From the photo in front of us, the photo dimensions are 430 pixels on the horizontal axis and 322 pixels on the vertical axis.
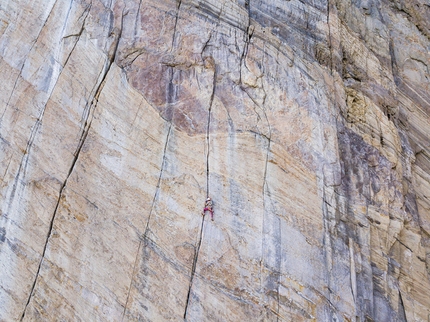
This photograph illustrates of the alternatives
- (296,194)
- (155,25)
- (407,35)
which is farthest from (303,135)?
(407,35)

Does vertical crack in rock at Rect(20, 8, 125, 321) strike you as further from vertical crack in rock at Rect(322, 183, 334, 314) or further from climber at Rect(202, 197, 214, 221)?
vertical crack in rock at Rect(322, 183, 334, 314)

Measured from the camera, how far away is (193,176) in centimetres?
1350

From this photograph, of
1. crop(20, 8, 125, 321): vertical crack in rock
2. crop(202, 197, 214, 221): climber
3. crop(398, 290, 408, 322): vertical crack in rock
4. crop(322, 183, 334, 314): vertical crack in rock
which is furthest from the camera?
crop(398, 290, 408, 322): vertical crack in rock

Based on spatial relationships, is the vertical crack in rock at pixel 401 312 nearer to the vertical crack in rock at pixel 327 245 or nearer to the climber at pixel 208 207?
the vertical crack in rock at pixel 327 245

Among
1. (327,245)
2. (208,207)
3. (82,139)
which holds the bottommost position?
(82,139)

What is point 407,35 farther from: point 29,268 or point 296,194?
point 29,268

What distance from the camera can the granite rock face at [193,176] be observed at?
1270cm

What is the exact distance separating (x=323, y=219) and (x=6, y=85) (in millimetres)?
8223

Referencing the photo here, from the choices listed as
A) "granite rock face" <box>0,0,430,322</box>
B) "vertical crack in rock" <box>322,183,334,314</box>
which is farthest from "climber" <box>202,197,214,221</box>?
"vertical crack in rock" <box>322,183,334,314</box>

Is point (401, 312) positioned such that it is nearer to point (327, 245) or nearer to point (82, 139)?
point (327, 245)

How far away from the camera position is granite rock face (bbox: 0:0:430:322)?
12703 mm

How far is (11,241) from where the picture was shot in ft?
41.9

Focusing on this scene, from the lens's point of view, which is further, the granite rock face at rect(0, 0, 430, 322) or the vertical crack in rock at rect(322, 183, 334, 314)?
the vertical crack in rock at rect(322, 183, 334, 314)

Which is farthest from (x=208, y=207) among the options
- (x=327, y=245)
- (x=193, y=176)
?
(x=327, y=245)
